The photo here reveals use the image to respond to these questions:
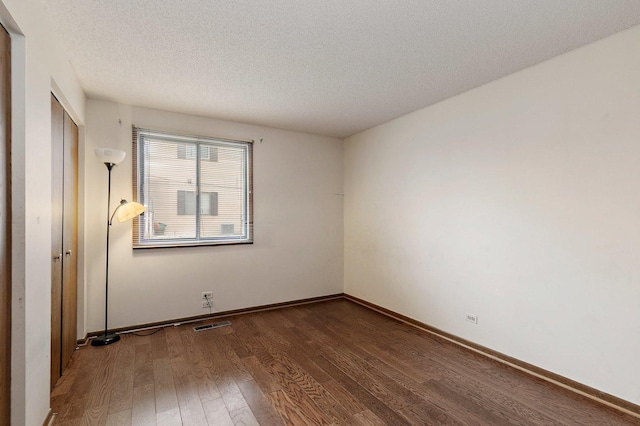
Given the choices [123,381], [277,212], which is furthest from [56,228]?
[277,212]

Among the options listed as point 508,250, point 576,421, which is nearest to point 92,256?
point 508,250

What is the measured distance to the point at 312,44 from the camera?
225 cm

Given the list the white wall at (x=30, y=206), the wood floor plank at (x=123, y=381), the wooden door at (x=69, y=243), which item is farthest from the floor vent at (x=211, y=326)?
the white wall at (x=30, y=206)

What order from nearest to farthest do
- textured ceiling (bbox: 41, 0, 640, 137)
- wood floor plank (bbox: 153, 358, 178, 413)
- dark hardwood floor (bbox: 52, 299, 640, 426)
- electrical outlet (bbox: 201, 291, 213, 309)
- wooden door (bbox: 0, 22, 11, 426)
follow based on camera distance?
1. wooden door (bbox: 0, 22, 11, 426)
2. textured ceiling (bbox: 41, 0, 640, 137)
3. dark hardwood floor (bbox: 52, 299, 640, 426)
4. wood floor plank (bbox: 153, 358, 178, 413)
5. electrical outlet (bbox: 201, 291, 213, 309)

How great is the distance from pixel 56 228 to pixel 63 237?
0.27m

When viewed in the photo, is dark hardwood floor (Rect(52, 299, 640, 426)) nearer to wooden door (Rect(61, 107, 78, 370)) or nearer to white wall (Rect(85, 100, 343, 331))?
wooden door (Rect(61, 107, 78, 370))

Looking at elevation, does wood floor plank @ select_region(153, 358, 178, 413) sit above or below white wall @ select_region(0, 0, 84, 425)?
below

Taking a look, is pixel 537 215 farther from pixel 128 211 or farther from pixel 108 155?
pixel 108 155

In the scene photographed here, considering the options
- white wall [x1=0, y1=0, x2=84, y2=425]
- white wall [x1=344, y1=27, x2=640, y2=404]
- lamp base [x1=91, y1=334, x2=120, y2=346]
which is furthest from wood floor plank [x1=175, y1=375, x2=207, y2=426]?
white wall [x1=344, y1=27, x2=640, y2=404]

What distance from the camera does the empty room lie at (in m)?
1.89

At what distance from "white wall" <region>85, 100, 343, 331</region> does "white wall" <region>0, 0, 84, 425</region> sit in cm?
146

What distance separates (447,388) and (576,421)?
76cm

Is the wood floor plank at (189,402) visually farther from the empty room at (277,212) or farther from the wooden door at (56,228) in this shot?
the wooden door at (56,228)

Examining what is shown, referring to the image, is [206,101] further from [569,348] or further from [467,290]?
[569,348]
